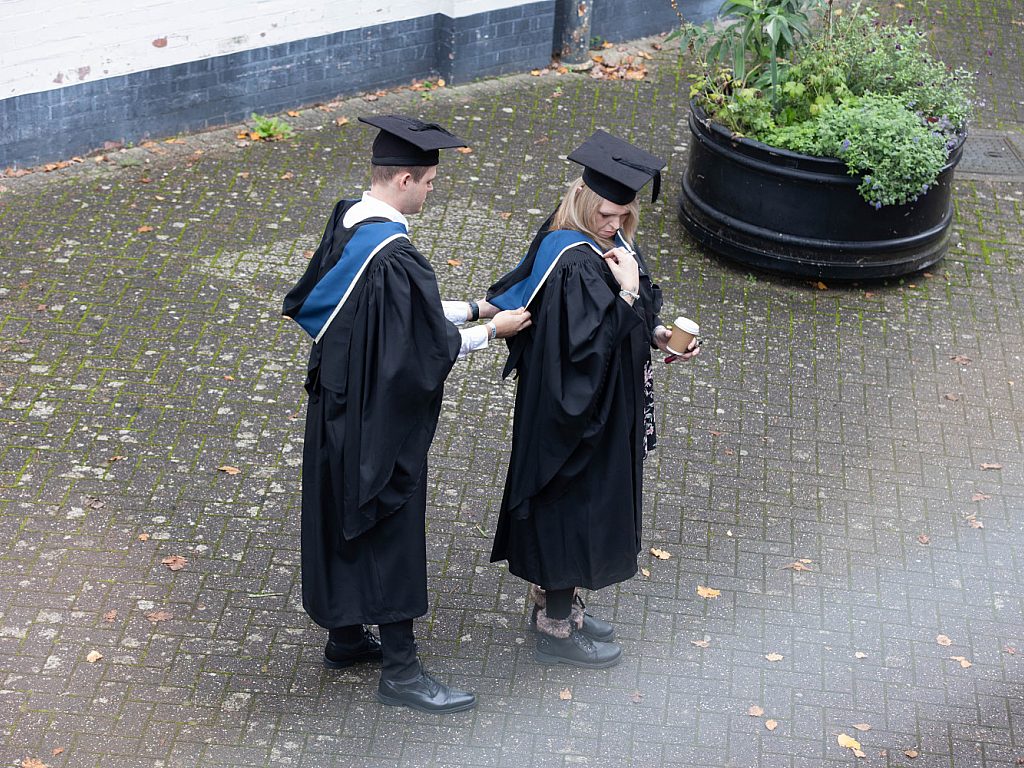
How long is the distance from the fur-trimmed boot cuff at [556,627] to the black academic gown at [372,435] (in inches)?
27.1

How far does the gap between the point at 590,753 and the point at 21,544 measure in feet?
9.49

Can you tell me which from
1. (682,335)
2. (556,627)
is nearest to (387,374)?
(682,335)

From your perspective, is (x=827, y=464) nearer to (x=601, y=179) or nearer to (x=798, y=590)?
(x=798, y=590)

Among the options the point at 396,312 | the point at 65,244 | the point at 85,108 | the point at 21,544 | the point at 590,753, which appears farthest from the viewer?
the point at 85,108

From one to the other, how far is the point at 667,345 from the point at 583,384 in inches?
24.3

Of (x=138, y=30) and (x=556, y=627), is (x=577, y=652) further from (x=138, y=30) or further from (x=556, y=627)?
(x=138, y=30)

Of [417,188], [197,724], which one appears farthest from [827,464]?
[197,724]

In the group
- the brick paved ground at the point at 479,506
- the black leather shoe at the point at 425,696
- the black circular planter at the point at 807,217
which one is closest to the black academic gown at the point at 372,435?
the black leather shoe at the point at 425,696

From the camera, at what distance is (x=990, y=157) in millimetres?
10578

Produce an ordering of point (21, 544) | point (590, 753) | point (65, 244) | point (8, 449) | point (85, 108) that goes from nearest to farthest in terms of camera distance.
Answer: point (590, 753), point (21, 544), point (8, 449), point (65, 244), point (85, 108)

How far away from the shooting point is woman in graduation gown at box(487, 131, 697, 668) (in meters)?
4.90

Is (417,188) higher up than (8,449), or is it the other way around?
(417,188)

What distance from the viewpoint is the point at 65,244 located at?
8430mm

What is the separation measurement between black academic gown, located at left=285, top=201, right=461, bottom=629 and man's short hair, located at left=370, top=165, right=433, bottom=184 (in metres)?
0.23
